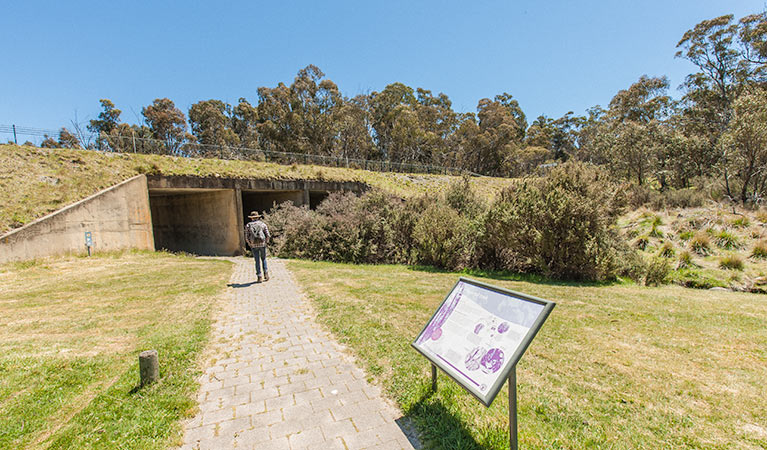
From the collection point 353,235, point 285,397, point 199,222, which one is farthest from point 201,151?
point 285,397

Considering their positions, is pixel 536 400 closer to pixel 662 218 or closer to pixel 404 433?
pixel 404 433

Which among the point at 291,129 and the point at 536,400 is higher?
the point at 291,129

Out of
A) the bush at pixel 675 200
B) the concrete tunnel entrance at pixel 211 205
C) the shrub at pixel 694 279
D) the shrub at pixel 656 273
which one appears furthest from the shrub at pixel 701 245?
the concrete tunnel entrance at pixel 211 205

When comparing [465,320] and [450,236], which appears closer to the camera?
[465,320]

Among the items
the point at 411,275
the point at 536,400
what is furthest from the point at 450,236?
the point at 536,400

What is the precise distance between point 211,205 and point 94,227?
252 inches

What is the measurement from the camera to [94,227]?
12.2 metres

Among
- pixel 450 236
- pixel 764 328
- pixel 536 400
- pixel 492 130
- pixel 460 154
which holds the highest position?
pixel 492 130

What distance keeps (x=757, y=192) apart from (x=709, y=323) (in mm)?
18357

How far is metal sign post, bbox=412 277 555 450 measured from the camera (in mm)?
2059

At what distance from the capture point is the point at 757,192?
1678 centimetres

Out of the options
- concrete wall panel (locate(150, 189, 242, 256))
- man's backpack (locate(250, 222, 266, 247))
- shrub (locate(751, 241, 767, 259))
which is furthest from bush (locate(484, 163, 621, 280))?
concrete wall panel (locate(150, 189, 242, 256))

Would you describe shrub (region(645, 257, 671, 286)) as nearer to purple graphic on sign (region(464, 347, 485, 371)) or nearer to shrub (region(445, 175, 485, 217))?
shrub (region(445, 175, 485, 217))

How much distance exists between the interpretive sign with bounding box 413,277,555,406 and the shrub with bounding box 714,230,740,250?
14.8m
